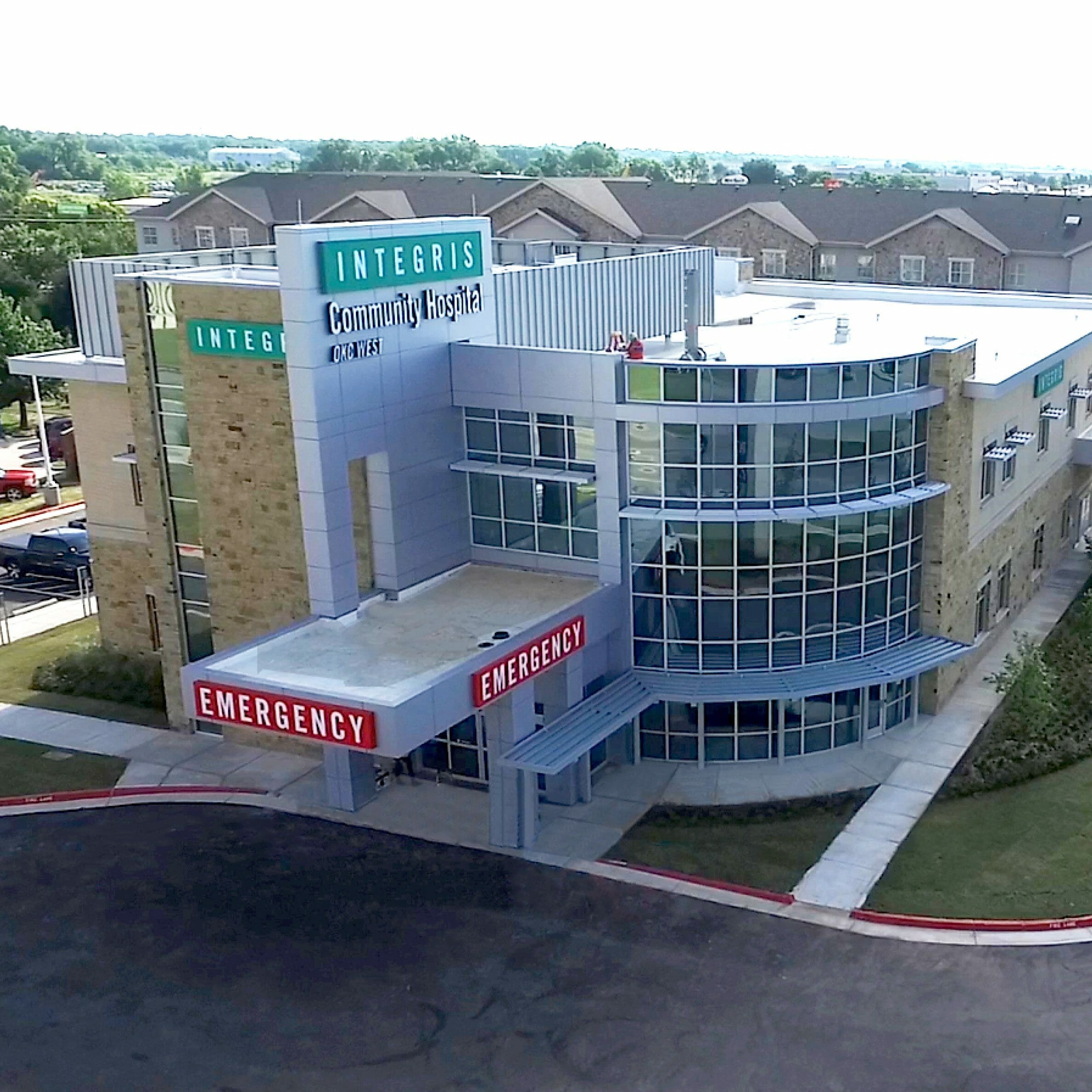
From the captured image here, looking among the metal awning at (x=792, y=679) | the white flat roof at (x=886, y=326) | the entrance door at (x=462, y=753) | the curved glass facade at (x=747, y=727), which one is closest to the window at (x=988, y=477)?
the white flat roof at (x=886, y=326)

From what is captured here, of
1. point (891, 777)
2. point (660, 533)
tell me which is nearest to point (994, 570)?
point (891, 777)

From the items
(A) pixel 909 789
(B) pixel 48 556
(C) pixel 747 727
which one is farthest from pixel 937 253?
(A) pixel 909 789

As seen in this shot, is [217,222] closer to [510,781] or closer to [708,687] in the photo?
[708,687]

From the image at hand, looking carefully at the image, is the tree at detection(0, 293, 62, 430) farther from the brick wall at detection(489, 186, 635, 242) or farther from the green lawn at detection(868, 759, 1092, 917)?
the green lawn at detection(868, 759, 1092, 917)

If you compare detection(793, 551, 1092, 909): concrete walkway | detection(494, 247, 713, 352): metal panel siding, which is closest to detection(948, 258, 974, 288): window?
detection(494, 247, 713, 352): metal panel siding

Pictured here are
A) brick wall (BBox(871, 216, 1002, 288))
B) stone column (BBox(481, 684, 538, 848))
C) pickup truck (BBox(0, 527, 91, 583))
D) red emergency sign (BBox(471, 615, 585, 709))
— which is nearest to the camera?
red emergency sign (BBox(471, 615, 585, 709))

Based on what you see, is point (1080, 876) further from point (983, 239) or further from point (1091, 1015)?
point (983, 239)
